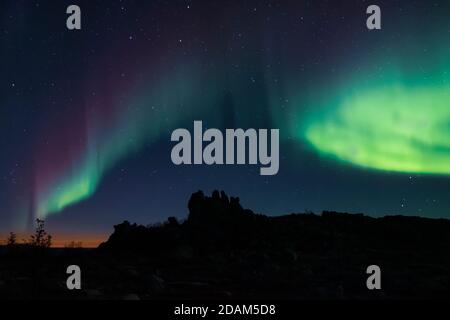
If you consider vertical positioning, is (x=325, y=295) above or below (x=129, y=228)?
below

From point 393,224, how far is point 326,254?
1161 centimetres

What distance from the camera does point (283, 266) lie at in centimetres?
2741

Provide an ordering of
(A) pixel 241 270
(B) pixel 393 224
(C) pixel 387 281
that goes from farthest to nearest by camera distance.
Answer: (B) pixel 393 224
(A) pixel 241 270
(C) pixel 387 281

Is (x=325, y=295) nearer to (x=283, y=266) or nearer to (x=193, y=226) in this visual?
(x=283, y=266)

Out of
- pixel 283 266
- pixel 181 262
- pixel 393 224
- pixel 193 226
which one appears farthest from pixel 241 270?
pixel 393 224

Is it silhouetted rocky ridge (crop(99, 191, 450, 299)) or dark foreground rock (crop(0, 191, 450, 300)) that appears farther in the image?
silhouetted rocky ridge (crop(99, 191, 450, 299))

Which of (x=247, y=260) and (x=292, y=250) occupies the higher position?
(x=292, y=250)

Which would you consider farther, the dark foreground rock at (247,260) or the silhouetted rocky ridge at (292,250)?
the silhouetted rocky ridge at (292,250)

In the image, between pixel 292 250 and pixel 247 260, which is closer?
pixel 247 260
